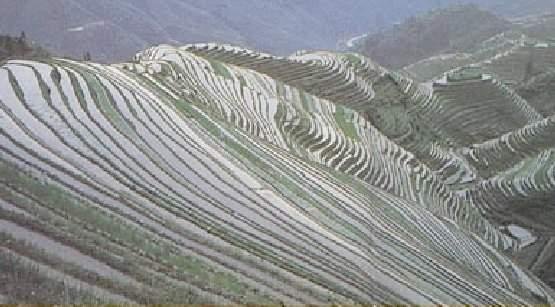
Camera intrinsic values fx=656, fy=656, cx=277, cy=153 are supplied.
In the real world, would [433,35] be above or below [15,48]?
above

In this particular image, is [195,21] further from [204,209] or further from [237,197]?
[204,209]

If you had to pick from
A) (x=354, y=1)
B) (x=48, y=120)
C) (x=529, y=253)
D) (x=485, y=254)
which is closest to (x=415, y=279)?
(x=485, y=254)

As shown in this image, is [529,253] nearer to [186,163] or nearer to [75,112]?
[186,163]

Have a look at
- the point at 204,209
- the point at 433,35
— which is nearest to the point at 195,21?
the point at 433,35

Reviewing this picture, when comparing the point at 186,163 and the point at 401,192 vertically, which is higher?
the point at 401,192

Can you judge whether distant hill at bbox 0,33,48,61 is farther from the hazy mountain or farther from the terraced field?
the hazy mountain

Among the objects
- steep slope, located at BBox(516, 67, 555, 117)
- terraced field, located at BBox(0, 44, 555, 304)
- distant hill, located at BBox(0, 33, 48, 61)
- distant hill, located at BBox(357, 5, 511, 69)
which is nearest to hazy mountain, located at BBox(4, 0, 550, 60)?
distant hill, located at BBox(357, 5, 511, 69)

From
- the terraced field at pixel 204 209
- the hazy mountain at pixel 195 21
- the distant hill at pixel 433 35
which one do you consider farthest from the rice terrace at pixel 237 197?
the distant hill at pixel 433 35
